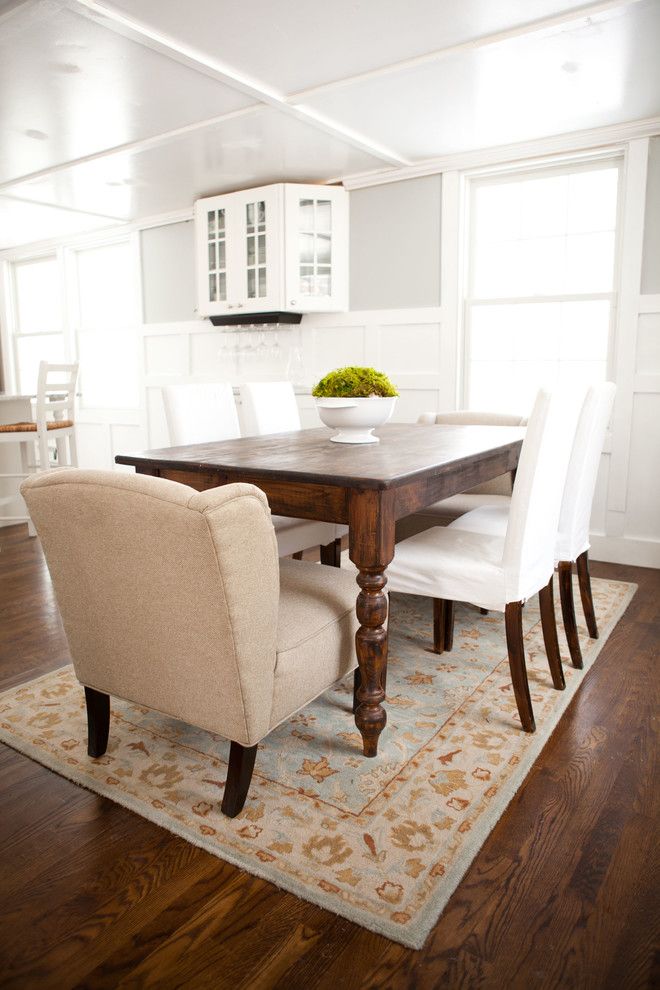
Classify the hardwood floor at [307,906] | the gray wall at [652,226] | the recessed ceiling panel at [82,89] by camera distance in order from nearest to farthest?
the hardwood floor at [307,906], the recessed ceiling panel at [82,89], the gray wall at [652,226]

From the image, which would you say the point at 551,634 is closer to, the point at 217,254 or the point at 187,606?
the point at 187,606

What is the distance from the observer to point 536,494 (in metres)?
1.98

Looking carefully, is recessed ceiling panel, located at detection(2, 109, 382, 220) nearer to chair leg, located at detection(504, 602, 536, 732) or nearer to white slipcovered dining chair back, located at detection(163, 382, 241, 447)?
white slipcovered dining chair back, located at detection(163, 382, 241, 447)

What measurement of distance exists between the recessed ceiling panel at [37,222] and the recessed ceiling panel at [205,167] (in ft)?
0.96

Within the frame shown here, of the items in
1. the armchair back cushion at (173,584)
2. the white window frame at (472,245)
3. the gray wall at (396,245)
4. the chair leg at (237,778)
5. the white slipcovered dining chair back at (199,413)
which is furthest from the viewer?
the gray wall at (396,245)

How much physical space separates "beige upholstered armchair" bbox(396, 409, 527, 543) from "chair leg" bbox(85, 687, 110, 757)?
56.9 inches

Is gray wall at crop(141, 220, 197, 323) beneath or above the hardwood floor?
above

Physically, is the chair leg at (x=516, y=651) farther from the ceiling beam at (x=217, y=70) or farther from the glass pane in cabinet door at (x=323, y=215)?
the glass pane in cabinet door at (x=323, y=215)

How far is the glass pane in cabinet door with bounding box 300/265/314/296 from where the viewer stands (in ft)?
15.7

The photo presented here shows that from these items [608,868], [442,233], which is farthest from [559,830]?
[442,233]

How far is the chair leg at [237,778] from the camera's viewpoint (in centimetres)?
161

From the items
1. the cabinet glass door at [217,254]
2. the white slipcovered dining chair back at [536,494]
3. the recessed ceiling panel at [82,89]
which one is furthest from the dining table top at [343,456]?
the cabinet glass door at [217,254]

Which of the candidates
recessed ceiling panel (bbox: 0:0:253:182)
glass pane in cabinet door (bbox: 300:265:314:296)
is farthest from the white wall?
recessed ceiling panel (bbox: 0:0:253:182)

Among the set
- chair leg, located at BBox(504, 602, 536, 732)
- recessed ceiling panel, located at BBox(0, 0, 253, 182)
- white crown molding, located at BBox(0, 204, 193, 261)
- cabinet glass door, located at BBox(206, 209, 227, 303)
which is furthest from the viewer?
white crown molding, located at BBox(0, 204, 193, 261)
